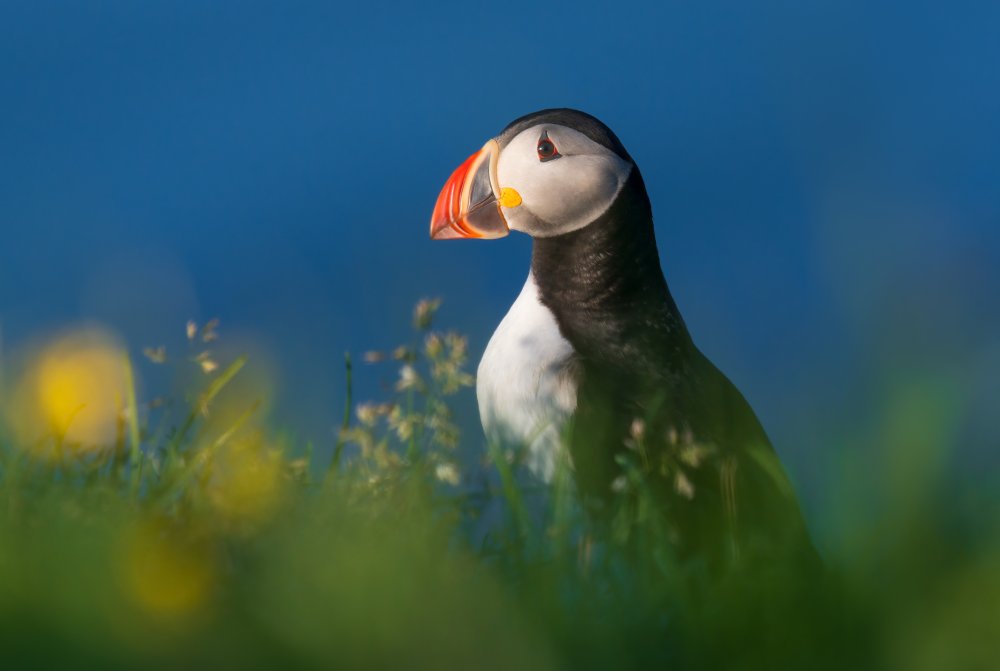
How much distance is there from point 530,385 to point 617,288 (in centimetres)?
51

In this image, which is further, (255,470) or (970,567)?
(255,470)

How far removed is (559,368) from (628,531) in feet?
3.99

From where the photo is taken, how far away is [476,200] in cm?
437

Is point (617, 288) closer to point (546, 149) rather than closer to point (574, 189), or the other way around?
point (574, 189)

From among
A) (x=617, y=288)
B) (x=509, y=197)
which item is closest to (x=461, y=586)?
(x=617, y=288)

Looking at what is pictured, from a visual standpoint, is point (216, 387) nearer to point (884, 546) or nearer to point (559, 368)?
point (559, 368)

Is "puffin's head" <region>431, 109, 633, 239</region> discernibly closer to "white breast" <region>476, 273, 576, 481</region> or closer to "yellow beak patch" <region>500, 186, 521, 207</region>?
"yellow beak patch" <region>500, 186, 521, 207</region>

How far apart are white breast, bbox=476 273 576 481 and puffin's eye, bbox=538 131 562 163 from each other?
475 mm

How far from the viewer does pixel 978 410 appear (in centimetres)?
202

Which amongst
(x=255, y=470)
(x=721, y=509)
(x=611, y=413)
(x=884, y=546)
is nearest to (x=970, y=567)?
(x=884, y=546)

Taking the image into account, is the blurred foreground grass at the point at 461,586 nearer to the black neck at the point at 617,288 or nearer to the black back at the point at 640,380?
the black back at the point at 640,380

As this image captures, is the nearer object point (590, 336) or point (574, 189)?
point (590, 336)

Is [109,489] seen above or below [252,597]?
above

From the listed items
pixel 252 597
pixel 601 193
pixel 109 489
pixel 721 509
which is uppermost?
pixel 601 193
